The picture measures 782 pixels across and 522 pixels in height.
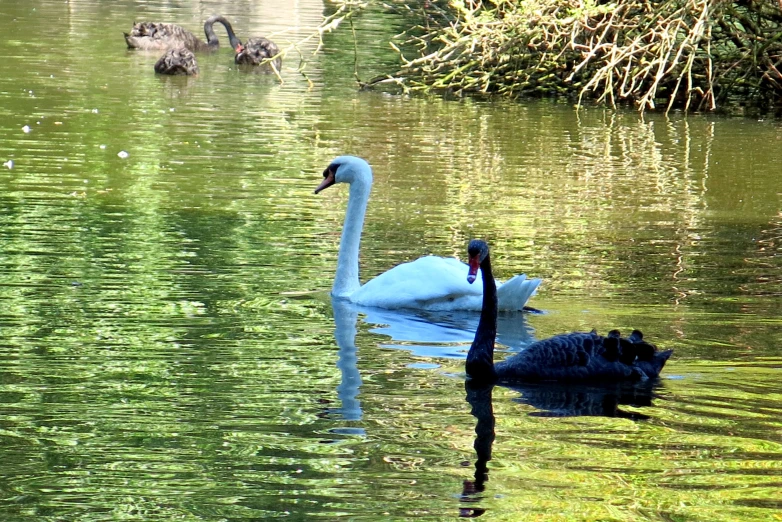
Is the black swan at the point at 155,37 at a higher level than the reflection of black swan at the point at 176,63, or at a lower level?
higher

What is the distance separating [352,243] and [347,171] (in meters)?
0.73

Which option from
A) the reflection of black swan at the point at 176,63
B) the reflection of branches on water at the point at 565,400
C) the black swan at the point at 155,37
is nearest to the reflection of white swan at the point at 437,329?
the reflection of branches on water at the point at 565,400

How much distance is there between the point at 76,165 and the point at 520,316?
23.3ft

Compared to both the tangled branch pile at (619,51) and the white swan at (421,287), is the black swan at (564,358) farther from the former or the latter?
the tangled branch pile at (619,51)

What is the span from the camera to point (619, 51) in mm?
19391

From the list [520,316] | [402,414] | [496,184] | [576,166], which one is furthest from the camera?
[576,166]

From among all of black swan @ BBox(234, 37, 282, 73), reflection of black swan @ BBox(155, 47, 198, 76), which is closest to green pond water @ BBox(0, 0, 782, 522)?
reflection of black swan @ BBox(155, 47, 198, 76)

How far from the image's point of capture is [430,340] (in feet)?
27.8

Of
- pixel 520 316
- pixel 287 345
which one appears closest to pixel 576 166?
pixel 520 316

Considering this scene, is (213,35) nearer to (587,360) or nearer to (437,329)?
(437,329)

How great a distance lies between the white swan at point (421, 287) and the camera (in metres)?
8.99

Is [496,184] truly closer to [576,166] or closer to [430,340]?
[576,166]

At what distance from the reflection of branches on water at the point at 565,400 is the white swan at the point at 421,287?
5.09ft

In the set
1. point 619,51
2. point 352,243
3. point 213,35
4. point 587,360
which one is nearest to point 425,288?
point 352,243
